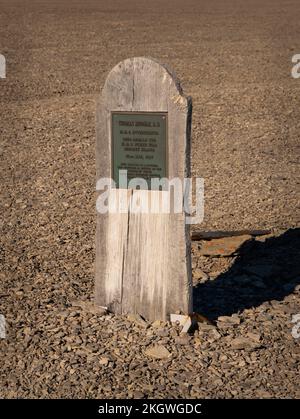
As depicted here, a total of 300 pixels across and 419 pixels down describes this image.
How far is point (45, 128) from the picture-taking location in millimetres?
12203

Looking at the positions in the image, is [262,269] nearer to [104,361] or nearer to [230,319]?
[230,319]

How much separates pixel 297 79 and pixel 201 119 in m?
4.09

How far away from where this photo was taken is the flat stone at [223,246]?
6.94 meters

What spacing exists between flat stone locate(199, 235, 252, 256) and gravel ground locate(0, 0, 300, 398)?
5cm

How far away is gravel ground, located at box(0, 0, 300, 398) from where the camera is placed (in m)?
5.11

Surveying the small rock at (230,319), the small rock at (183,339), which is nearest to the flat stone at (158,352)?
the small rock at (183,339)

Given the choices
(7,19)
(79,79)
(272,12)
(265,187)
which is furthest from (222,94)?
(272,12)

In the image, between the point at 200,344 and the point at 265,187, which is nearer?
the point at 200,344

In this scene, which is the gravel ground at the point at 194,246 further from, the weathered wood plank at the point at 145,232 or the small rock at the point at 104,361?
the weathered wood plank at the point at 145,232

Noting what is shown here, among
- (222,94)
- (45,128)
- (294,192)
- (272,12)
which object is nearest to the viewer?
(294,192)

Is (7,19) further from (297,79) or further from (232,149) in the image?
(232,149)

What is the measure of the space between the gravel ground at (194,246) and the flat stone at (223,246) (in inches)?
1.8

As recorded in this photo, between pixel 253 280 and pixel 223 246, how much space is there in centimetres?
63

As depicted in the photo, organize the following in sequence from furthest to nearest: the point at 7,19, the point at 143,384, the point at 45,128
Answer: the point at 7,19, the point at 45,128, the point at 143,384
